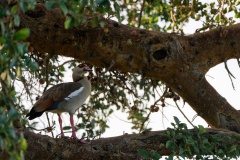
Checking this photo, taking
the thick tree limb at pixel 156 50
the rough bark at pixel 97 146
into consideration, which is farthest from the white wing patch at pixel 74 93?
the rough bark at pixel 97 146

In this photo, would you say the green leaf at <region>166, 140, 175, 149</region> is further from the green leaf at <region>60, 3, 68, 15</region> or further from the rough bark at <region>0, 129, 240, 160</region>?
the green leaf at <region>60, 3, 68, 15</region>

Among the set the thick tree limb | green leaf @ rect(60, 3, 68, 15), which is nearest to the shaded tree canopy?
the thick tree limb

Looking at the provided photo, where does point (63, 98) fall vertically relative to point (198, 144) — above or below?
above

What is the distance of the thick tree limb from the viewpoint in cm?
532

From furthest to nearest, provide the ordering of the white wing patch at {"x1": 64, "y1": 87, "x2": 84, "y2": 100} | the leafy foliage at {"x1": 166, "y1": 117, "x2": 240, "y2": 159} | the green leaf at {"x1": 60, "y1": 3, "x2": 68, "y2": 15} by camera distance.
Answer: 1. the white wing patch at {"x1": 64, "y1": 87, "x2": 84, "y2": 100}
2. the leafy foliage at {"x1": 166, "y1": 117, "x2": 240, "y2": 159}
3. the green leaf at {"x1": 60, "y1": 3, "x2": 68, "y2": 15}

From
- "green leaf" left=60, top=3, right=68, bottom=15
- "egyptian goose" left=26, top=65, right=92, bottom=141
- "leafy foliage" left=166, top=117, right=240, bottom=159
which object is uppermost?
"egyptian goose" left=26, top=65, right=92, bottom=141

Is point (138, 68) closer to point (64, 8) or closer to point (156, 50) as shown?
point (156, 50)

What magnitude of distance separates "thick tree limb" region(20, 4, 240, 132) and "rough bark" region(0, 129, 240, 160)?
0.58 meters

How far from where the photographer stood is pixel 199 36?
5.68m

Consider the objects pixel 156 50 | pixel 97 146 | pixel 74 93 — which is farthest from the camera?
pixel 74 93

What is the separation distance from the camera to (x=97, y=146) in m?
5.02

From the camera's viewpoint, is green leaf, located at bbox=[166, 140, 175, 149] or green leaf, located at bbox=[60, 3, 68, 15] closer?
green leaf, located at bbox=[60, 3, 68, 15]

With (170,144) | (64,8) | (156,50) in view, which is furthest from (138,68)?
(64,8)

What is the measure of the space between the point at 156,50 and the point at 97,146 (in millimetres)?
1020
